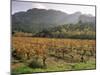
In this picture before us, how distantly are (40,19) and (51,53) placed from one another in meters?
0.47

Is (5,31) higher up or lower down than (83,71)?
higher up

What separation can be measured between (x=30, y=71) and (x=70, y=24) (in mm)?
846

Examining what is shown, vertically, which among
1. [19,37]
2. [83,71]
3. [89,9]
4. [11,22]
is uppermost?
[89,9]

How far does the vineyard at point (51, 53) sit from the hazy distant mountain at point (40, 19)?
157 mm

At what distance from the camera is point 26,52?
9.05 feet

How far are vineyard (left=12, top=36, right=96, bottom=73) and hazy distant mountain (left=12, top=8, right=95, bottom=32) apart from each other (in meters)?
0.16

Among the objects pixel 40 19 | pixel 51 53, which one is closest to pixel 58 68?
pixel 51 53

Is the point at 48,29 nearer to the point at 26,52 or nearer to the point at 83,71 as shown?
the point at 26,52

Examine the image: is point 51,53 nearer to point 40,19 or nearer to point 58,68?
point 58,68

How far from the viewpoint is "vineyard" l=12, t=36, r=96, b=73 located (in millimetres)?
2730

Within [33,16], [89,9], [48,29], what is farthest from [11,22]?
[89,9]

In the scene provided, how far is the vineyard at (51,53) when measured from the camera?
8.96 feet

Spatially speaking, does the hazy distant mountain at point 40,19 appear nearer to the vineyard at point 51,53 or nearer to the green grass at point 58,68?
the vineyard at point 51,53

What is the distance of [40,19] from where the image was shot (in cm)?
284
